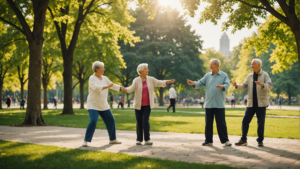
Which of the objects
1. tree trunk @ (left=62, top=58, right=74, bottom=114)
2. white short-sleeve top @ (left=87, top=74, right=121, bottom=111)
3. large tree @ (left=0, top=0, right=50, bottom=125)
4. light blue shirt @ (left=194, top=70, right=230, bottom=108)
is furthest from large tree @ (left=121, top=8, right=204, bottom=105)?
white short-sleeve top @ (left=87, top=74, right=121, bottom=111)

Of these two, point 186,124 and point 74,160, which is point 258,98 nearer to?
point 74,160

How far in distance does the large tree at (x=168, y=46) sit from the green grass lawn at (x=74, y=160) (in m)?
32.9

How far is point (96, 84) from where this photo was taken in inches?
264

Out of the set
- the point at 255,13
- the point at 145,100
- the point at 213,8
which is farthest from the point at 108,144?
the point at 255,13

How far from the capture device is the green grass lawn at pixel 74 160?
4.47 metres

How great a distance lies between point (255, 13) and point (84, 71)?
2505 cm

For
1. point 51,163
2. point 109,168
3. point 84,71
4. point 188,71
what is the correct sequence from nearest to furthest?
point 109,168 → point 51,163 → point 84,71 → point 188,71

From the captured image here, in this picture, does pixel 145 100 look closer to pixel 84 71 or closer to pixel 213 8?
pixel 213 8

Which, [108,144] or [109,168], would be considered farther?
[108,144]

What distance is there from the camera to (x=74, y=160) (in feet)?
16.1

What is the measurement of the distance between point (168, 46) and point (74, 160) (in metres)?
34.5

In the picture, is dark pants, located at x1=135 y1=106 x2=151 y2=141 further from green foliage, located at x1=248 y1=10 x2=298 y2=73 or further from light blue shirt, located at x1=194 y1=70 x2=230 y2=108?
green foliage, located at x1=248 y1=10 x2=298 y2=73

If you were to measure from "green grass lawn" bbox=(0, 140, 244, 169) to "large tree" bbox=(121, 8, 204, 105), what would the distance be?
1296 inches

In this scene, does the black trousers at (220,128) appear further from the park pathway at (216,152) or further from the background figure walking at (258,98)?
the background figure walking at (258,98)
